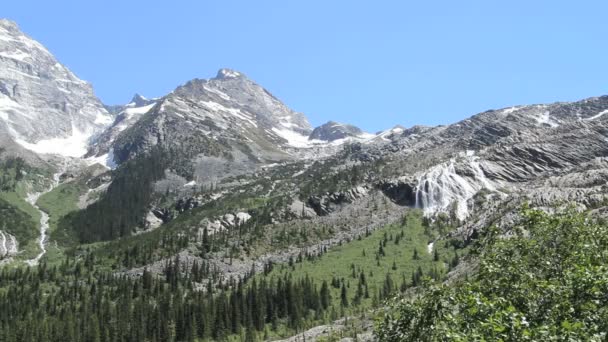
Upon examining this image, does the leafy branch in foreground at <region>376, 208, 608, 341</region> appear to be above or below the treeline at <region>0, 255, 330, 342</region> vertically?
above

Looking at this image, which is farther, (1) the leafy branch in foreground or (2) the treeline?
(2) the treeline

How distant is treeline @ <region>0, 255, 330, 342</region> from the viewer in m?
156

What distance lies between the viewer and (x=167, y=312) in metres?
165

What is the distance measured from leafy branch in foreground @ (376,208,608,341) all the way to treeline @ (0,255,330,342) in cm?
12220

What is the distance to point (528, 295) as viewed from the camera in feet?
87.4

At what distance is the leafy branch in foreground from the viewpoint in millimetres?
20594

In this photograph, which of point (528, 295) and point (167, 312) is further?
point (167, 312)

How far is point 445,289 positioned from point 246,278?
577ft

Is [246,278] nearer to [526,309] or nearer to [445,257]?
[445,257]

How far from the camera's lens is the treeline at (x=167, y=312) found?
156m

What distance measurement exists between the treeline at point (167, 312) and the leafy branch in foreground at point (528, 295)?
122 m

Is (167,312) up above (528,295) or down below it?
below

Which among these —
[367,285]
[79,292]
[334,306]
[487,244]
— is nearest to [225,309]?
[334,306]

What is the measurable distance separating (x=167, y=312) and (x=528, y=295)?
15172 centimetres
